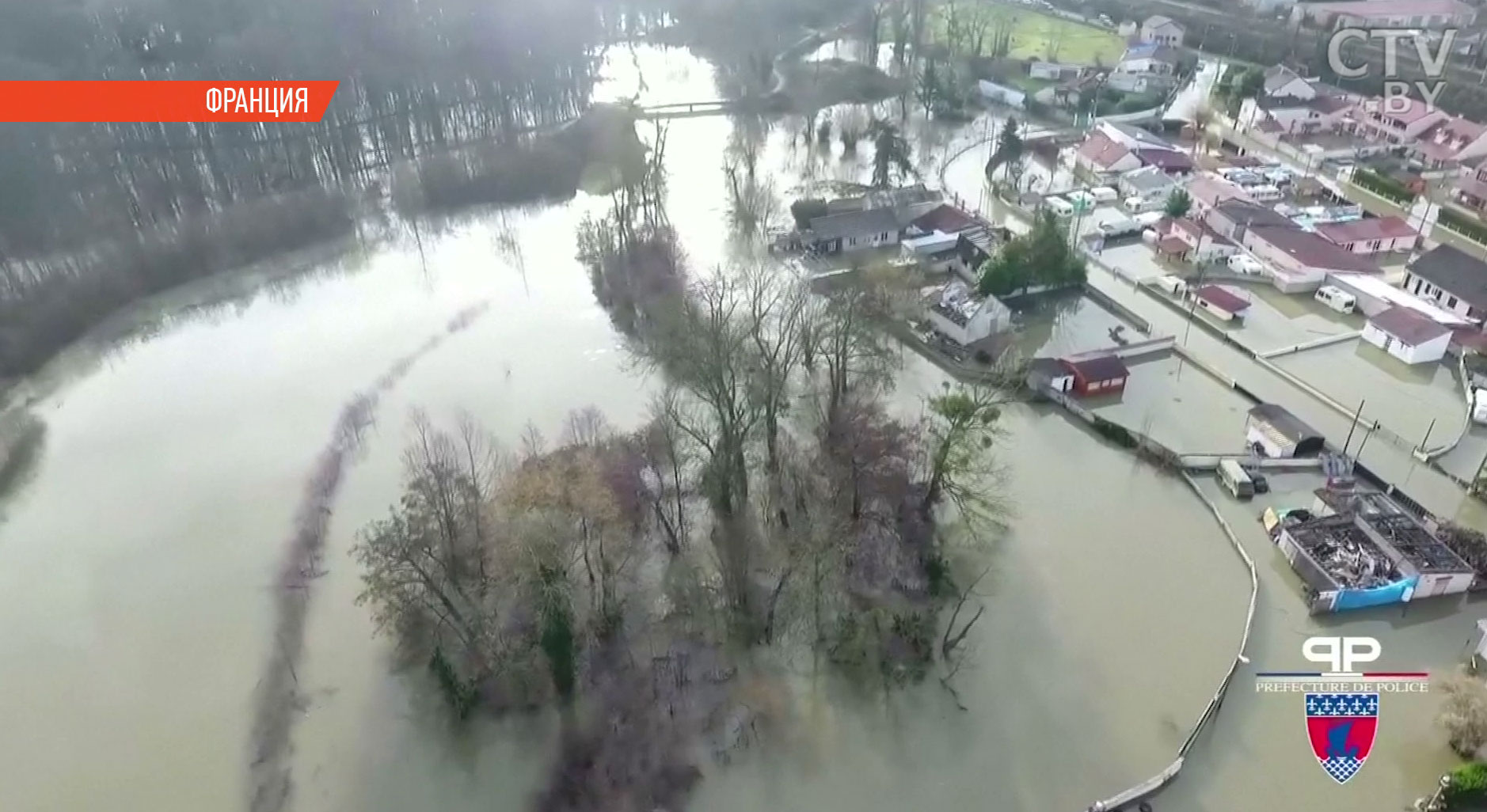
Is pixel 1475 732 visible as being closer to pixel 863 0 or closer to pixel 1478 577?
pixel 1478 577

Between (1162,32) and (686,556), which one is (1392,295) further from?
(1162,32)

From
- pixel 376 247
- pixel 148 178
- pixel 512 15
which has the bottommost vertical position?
pixel 376 247

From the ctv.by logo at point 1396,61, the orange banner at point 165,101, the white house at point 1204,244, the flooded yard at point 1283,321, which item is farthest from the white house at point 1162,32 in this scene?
the orange banner at point 165,101

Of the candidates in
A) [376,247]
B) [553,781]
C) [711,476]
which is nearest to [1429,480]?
[711,476]

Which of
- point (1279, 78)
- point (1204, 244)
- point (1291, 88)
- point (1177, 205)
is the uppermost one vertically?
point (1279, 78)

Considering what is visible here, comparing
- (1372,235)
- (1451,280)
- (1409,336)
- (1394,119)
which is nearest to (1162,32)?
(1394,119)

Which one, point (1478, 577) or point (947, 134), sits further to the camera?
point (947, 134)
